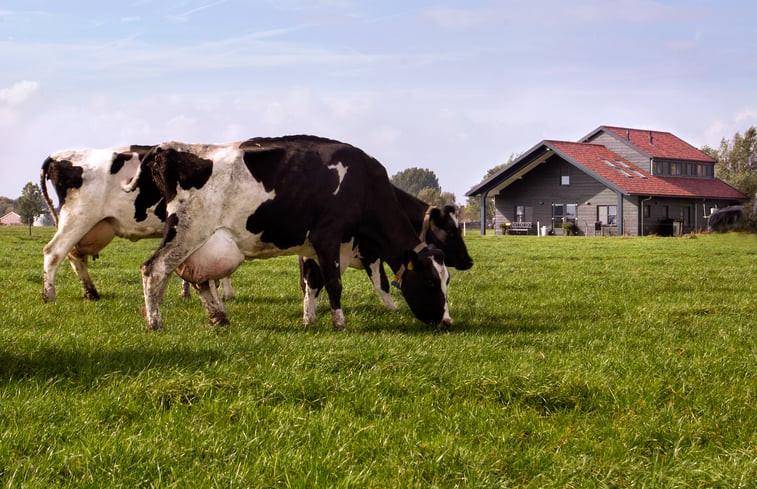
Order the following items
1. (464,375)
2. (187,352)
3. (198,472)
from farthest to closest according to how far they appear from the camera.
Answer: (187,352) < (464,375) < (198,472)

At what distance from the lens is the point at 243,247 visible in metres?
8.31

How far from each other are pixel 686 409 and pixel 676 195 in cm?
4890

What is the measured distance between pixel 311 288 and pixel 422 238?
2.11 meters

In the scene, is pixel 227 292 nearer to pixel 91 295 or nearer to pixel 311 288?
pixel 91 295

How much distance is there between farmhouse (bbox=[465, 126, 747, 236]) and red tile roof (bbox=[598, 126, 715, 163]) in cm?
9

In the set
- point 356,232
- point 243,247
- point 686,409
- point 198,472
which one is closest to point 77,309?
point 243,247

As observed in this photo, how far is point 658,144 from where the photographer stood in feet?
190

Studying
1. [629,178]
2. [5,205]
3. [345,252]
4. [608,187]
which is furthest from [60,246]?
[5,205]

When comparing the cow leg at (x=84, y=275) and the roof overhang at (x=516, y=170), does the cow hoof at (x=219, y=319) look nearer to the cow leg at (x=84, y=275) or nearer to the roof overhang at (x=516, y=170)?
the cow leg at (x=84, y=275)

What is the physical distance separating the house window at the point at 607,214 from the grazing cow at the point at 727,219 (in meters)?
49.8

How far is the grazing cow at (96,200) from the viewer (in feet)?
32.3

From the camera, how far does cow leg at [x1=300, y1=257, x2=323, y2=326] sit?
8.99 m

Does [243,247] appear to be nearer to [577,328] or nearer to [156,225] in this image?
[156,225]

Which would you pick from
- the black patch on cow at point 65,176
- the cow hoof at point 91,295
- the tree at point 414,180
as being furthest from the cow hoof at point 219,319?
the tree at point 414,180
